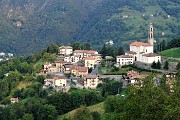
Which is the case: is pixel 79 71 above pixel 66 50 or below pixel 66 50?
below

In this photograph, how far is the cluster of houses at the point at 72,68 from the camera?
71062 mm

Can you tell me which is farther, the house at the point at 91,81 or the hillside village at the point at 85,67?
the hillside village at the point at 85,67

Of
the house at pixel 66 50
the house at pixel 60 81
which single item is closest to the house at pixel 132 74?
the house at pixel 60 81

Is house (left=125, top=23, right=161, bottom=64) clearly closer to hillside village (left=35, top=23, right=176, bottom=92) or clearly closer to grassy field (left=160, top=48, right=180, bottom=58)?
hillside village (left=35, top=23, right=176, bottom=92)

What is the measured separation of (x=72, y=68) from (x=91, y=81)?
757 centimetres

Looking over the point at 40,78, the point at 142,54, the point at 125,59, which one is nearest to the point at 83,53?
the point at 40,78

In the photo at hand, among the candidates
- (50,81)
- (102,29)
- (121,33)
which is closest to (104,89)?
(50,81)

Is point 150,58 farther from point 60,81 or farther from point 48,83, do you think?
point 48,83

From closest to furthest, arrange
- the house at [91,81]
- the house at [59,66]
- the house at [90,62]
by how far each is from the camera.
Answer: the house at [91,81], the house at [90,62], the house at [59,66]

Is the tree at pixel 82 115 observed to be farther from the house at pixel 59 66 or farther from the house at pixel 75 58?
the house at pixel 75 58

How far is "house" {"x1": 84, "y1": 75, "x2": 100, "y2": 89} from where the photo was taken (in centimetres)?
7012

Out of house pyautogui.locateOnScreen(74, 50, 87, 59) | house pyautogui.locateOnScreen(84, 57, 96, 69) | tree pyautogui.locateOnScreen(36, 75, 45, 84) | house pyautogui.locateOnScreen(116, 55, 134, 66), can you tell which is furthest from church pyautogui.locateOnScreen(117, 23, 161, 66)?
tree pyautogui.locateOnScreen(36, 75, 45, 84)

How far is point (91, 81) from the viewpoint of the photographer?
232ft

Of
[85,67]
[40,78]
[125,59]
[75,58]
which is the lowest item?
[40,78]
